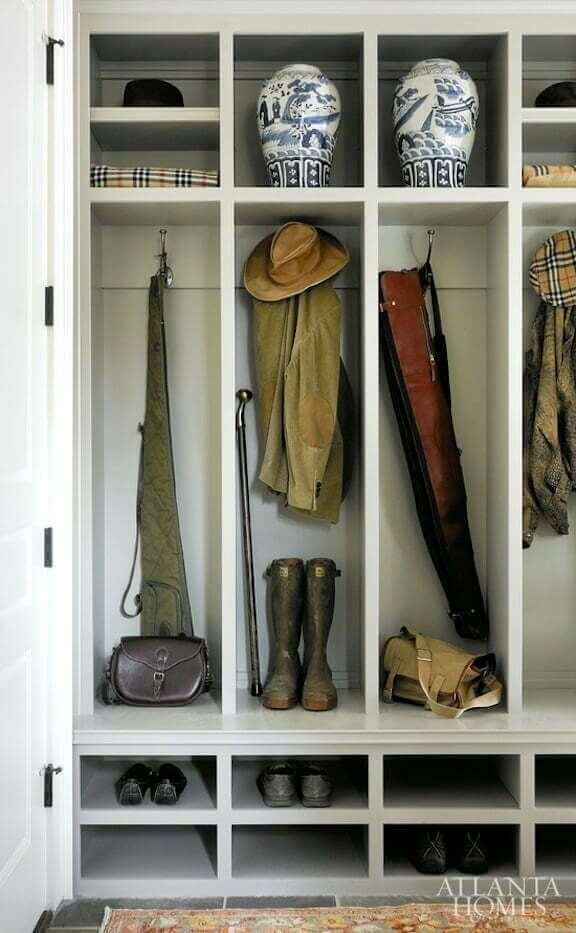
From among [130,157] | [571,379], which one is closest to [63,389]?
[130,157]

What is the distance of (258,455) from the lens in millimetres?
3135

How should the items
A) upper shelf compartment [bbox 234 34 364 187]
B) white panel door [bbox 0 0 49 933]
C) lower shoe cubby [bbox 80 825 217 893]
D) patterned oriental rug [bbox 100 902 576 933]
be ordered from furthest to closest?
upper shelf compartment [bbox 234 34 364 187], lower shoe cubby [bbox 80 825 217 893], patterned oriental rug [bbox 100 902 576 933], white panel door [bbox 0 0 49 933]

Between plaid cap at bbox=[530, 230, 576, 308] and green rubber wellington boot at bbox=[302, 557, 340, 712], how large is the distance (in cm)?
109

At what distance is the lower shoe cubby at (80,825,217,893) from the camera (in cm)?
262

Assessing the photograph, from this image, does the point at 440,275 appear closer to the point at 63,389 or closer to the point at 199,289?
the point at 199,289

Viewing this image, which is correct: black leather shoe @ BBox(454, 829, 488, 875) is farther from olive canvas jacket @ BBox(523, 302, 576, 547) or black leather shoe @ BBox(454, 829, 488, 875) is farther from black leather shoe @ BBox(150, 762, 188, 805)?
olive canvas jacket @ BBox(523, 302, 576, 547)

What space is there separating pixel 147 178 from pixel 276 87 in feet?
1.52

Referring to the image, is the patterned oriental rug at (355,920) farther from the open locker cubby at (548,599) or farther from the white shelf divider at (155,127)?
the white shelf divider at (155,127)

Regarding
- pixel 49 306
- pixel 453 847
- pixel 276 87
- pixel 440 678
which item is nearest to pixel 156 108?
pixel 276 87

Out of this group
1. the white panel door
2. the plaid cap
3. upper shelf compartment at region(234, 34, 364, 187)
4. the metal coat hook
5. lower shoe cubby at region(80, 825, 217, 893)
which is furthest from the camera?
the metal coat hook

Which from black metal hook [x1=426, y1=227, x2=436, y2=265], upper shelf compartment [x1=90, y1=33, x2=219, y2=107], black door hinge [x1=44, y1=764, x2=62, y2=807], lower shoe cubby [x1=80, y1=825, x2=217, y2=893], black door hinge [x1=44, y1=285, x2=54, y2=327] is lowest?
lower shoe cubby [x1=80, y1=825, x2=217, y2=893]

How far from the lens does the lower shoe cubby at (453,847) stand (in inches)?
105

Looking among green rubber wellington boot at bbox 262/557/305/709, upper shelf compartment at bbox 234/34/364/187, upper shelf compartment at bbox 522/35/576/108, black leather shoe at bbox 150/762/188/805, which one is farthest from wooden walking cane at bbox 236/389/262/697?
upper shelf compartment at bbox 522/35/576/108

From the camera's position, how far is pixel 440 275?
10.3 feet
